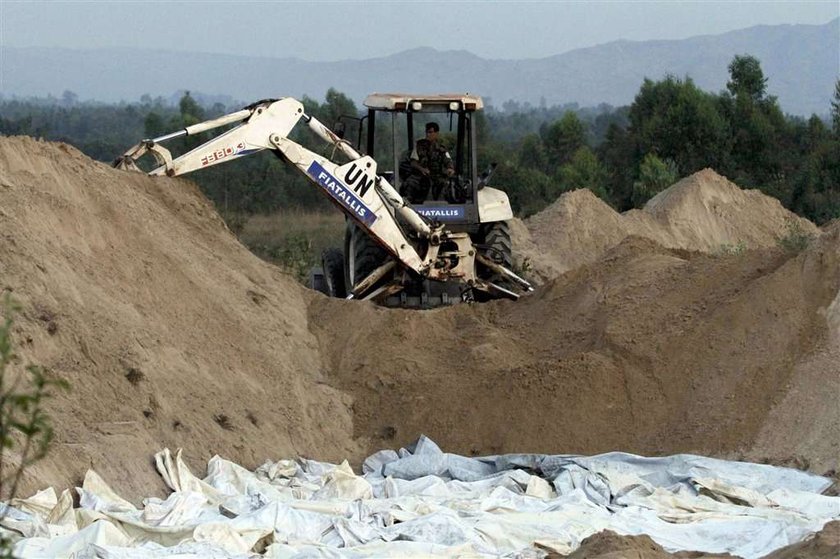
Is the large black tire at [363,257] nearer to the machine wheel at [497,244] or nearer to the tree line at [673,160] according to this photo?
the machine wheel at [497,244]

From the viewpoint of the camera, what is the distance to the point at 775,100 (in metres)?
38.5

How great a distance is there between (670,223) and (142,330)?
13.4 metres

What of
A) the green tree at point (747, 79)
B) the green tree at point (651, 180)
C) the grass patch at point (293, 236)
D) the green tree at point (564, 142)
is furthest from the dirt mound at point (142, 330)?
the green tree at point (564, 142)

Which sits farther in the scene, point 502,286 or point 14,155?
point 502,286

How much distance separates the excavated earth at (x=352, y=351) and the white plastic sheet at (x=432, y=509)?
535 mm

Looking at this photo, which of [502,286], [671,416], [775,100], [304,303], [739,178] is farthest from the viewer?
[775,100]

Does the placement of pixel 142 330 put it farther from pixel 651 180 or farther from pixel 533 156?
pixel 533 156

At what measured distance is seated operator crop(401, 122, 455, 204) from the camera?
1591 cm

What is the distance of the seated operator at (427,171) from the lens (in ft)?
52.2

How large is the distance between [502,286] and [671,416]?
4.37 meters

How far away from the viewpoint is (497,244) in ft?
53.0

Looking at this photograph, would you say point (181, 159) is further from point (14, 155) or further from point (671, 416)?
point (671, 416)

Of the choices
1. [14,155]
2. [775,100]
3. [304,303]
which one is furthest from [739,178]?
[14,155]

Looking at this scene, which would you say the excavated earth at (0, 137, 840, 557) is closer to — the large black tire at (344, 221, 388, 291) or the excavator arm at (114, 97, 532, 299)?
the excavator arm at (114, 97, 532, 299)
